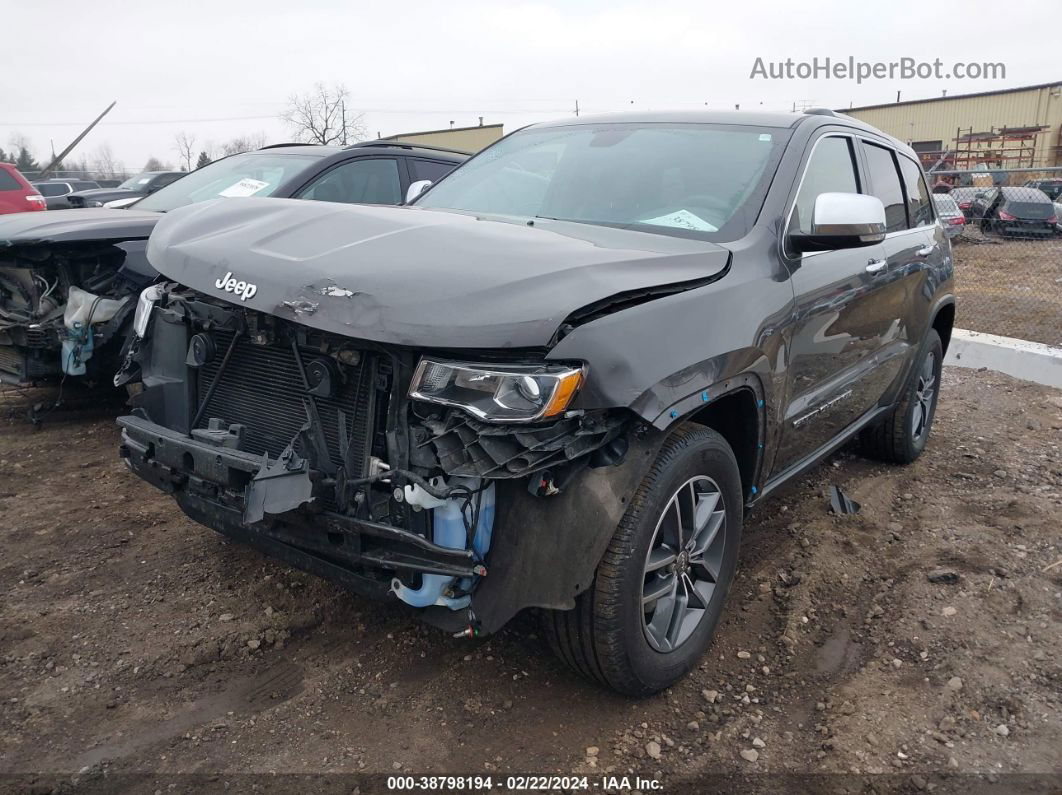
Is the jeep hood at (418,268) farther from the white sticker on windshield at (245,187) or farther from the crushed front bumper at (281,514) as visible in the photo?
the white sticker on windshield at (245,187)

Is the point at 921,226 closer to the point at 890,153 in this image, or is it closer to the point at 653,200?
the point at 890,153

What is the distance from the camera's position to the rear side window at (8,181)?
39.4 feet

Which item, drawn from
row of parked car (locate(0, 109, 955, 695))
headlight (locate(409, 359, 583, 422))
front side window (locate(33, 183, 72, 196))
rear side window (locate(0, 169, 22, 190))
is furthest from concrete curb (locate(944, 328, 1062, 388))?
front side window (locate(33, 183, 72, 196))

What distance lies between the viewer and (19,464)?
4668mm

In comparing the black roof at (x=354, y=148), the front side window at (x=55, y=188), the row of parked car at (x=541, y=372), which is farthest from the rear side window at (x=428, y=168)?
the front side window at (x=55, y=188)

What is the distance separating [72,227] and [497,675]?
3751 millimetres

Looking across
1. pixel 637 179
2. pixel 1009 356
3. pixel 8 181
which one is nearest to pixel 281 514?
pixel 637 179

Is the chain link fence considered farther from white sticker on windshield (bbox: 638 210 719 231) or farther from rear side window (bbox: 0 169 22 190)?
rear side window (bbox: 0 169 22 190)

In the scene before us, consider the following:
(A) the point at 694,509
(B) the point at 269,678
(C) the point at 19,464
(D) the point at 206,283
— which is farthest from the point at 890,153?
(C) the point at 19,464

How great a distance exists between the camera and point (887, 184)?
4.33 metres

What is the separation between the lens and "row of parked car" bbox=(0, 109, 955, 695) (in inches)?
85.6

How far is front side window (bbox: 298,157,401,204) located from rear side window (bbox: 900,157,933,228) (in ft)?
11.5

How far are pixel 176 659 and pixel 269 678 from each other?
367 millimetres

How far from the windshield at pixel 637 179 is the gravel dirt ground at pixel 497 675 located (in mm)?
1579
